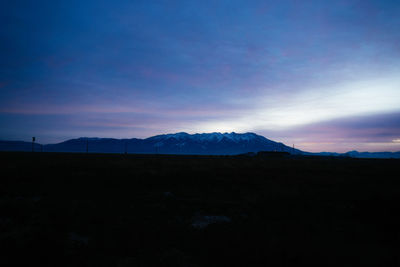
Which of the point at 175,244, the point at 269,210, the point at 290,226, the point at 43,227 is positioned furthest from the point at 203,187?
the point at 43,227

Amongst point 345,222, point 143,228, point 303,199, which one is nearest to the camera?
point 143,228

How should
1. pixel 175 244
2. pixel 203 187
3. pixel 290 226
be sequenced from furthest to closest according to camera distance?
pixel 203 187, pixel 290 226, pixel 175 244

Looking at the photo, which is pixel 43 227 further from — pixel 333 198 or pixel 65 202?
pixel 333 198

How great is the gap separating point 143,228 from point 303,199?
9.82 metres

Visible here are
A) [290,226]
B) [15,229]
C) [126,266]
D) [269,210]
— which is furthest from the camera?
[269,210]

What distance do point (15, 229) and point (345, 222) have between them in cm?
1251

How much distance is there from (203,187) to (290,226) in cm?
808

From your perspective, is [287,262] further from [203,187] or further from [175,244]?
[203,187]

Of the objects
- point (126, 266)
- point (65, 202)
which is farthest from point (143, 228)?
point (65, 202)

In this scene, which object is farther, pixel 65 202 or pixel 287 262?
pixel 65 202

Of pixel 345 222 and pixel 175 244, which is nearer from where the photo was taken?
pixel 175 244

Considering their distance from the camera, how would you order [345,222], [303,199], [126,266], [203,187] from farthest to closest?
[203,187], [303,199], [345,222], [126,266]

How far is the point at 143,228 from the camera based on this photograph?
22.7ft

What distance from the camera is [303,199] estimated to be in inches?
469
